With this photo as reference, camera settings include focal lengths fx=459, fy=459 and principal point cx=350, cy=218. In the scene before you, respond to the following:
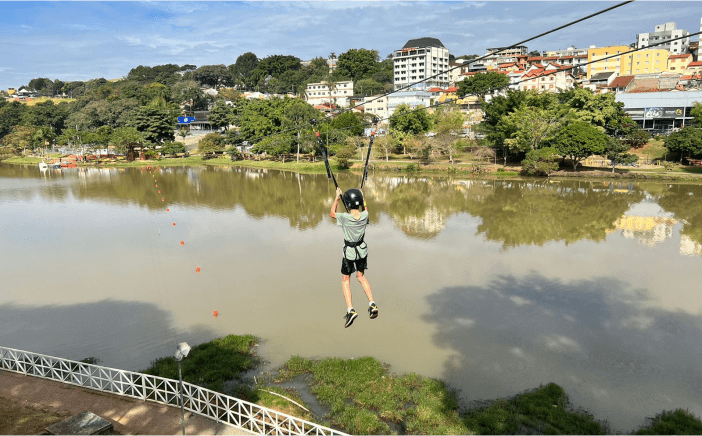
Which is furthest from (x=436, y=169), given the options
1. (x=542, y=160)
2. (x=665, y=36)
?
(x=665, y=36)

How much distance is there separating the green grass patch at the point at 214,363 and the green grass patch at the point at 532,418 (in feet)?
20.5

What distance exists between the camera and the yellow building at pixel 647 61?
8800 cm

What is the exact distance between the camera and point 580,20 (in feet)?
21.9

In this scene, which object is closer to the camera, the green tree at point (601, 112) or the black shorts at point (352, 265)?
the black shorts at point (352, 265)

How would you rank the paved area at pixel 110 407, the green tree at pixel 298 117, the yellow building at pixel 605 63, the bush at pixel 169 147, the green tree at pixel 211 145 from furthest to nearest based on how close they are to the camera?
the yellow building at pixel 605 63
the green tree at pixel 211 145
the bush at pixel 169 147
the green tree at pixel 298 117
the paved area at pixel 110 407

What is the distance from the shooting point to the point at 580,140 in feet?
146

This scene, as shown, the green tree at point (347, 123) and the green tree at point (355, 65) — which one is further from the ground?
the green tree at point (355, 65)

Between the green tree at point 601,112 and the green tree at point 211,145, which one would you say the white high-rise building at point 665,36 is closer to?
the green tree at point 601,112

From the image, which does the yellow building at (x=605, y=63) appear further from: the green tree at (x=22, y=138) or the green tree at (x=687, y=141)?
the green tree at (x=22, y=138)

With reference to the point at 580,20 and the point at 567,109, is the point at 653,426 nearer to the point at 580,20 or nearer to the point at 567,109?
the point at 580,20

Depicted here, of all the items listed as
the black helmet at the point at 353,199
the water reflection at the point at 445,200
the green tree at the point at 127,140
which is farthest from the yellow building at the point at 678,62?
the black helmet at the point at 353,199

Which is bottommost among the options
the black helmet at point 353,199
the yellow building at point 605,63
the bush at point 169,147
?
the black helmet at point 353,199

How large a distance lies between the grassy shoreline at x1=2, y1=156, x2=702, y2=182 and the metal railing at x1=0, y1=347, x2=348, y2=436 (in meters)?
42.6

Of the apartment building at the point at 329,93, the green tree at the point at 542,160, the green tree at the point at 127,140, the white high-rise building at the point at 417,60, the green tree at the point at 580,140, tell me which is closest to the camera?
the green tree at the point at 580,140
